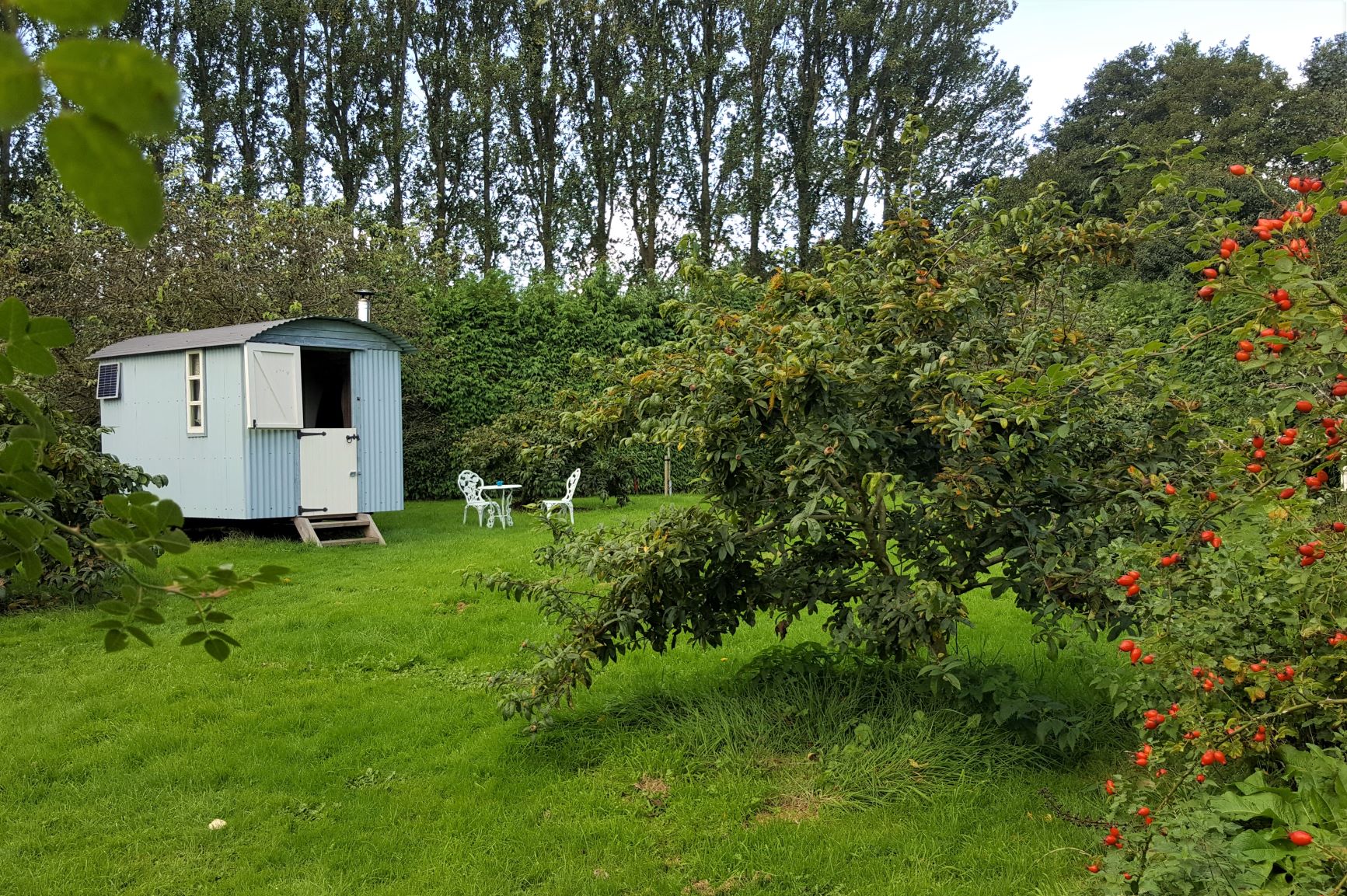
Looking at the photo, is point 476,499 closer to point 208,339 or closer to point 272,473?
point 272,473

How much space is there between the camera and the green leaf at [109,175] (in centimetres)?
51

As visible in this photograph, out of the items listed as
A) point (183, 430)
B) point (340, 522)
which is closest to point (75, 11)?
point (340, 522)

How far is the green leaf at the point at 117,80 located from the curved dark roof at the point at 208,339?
417 inches

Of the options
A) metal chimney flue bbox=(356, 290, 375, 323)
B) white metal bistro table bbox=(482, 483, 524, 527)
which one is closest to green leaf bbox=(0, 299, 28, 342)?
white metal bistro table bbox=(482, 483, 524, 527)

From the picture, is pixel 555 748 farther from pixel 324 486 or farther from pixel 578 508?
pixel 578 508

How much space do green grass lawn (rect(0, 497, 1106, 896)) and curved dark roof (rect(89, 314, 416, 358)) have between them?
5201 millimetres

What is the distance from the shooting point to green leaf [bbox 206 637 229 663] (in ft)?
3.74

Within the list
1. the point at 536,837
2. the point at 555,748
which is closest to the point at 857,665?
the point at 555,748

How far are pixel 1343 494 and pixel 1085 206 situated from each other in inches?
54.0

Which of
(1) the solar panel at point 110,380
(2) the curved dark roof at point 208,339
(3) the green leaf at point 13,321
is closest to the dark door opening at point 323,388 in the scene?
(2) the curved dark roof at point 208,339

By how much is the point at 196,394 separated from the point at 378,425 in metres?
2.08

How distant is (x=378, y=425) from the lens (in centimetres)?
1154

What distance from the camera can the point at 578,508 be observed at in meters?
14.1

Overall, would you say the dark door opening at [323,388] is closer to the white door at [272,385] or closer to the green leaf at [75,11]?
the white door at [272,385]
